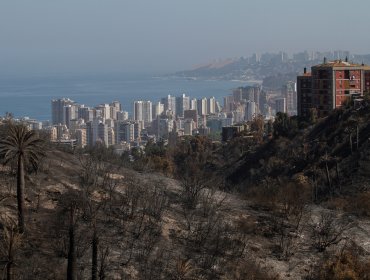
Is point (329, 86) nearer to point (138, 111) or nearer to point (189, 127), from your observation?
point (189, 127)

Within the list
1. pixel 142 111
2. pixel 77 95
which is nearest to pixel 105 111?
pixel 142 111

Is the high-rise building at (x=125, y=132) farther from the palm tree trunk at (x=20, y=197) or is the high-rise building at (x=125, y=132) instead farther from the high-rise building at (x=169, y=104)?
the palm tree trunk at (x=20, y=197)

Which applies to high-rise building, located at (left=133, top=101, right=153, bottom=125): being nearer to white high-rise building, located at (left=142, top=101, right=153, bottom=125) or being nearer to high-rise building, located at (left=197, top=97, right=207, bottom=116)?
white high-rise building, located at (left=142, top=101, right=153, bottom=125)

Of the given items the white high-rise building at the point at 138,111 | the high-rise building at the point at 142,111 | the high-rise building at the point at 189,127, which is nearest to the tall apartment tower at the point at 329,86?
the high-rise building at the point at 189,127

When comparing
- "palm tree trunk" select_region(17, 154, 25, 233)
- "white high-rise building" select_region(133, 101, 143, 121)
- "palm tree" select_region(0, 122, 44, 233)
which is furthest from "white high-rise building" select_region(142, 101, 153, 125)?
"palm tree trunk" select_region(17, 154, 25, 233)

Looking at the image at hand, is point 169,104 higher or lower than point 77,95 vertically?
lower

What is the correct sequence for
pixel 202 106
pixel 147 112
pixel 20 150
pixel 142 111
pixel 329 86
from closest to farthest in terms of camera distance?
pixel 20 150 < pixel 329 86 < pixel 142 111 < pixel 147 112 < pixel 202 106

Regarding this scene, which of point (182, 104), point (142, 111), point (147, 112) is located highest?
point (182, 104)

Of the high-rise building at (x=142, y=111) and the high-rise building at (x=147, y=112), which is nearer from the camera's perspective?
the high-rise building at (x=142, y=111)
